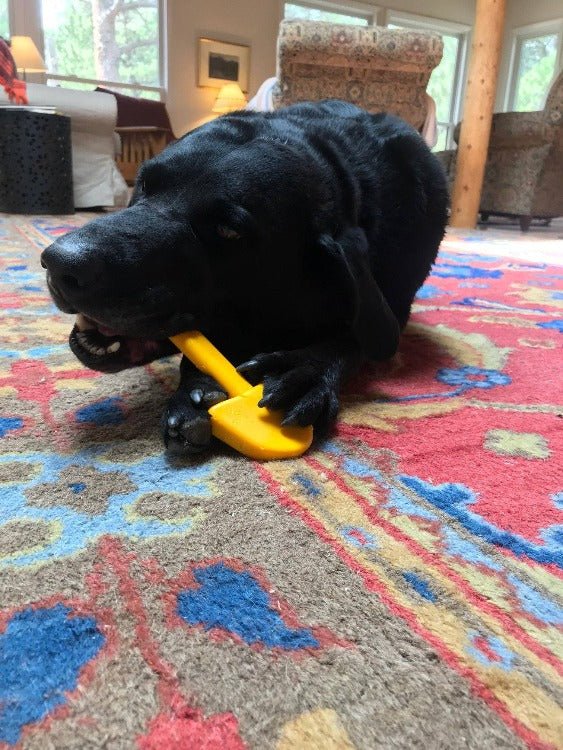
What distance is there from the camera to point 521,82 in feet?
33.5

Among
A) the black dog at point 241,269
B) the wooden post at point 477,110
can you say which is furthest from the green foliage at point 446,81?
the black dog at point 241,269

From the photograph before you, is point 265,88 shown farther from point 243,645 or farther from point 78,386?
point 243,645

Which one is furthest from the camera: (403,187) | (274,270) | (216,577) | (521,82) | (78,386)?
(521,82)

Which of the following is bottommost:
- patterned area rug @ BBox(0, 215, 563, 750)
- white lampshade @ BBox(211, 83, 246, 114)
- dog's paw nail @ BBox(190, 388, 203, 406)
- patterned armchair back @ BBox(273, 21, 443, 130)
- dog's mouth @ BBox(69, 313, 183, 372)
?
patterned area rug @ BBox(0, 215, 563, 750)

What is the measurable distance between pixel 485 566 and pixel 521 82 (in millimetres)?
11537

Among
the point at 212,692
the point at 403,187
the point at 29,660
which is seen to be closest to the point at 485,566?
the point at 212,692

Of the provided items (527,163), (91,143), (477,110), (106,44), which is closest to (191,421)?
(91,143)

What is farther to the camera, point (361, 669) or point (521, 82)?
point (521, 82)

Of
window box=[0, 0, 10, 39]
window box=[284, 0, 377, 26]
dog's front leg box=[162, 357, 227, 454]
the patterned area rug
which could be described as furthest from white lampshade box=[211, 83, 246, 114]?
dog's front leg box=[162, 357, 227, 454]

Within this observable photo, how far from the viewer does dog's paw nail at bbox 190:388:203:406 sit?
0.90m

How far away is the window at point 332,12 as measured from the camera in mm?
8711

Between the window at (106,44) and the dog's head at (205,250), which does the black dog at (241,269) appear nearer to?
the dog's head at (205,250)

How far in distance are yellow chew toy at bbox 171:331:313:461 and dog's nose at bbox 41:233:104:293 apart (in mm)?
177

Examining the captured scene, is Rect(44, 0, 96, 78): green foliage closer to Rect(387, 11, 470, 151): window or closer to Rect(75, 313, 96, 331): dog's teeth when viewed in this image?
Rect(387, 11, 470, 151): window
